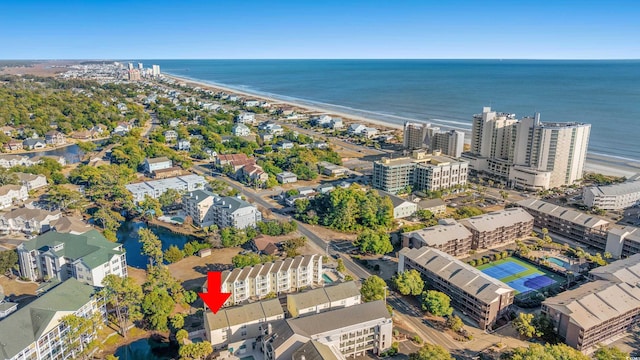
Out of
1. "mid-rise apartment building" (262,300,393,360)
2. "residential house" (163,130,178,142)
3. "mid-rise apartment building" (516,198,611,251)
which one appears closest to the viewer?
"mid-rise apartment building" (262,300,393,360)

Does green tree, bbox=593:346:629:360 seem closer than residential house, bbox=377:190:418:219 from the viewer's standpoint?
Yes

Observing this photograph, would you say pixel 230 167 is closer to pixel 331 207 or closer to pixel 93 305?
pixel 331 207

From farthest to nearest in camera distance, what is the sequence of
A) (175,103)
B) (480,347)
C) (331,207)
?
(175,103) < (331,207) < (480,347)

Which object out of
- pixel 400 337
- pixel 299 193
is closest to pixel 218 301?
pixel 400 337

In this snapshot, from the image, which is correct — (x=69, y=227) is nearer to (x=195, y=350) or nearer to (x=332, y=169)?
(x=195, y=350)

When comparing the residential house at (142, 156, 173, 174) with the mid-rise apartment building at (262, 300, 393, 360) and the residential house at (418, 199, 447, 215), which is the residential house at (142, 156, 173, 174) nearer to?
the residential house at (418, 199, 447, 215)

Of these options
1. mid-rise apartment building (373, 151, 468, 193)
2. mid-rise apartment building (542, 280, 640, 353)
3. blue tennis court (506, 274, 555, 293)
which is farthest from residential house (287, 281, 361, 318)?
mid-rise apartment building (373, 151, 468, 193)
